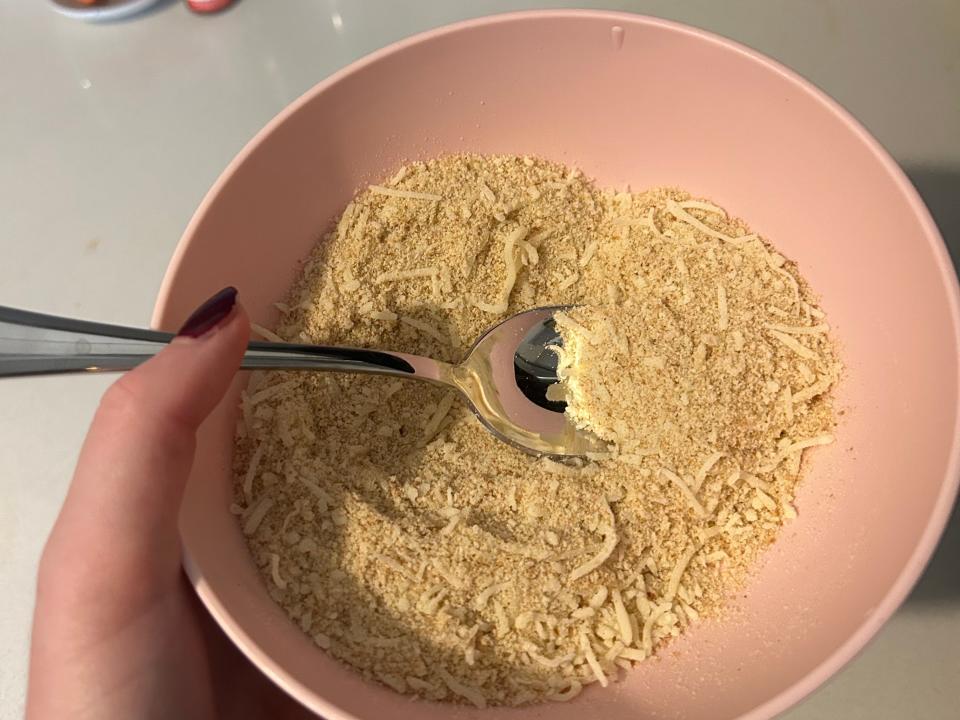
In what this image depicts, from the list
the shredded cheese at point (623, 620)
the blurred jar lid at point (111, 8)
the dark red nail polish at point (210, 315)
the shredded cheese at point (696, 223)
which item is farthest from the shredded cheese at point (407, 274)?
the blurred jar lid at point (111, 8)

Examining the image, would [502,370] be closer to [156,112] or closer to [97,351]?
[97,351]

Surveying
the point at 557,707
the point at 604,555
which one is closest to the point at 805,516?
the point at 604,555

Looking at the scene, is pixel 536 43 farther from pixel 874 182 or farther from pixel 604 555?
pixel 604 555

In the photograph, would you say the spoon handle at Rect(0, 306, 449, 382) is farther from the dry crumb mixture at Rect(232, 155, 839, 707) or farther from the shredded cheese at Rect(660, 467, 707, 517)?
the shredded cheese at Rect(660, 467, 707, 517)

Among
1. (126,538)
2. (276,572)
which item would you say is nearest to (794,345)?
(276,572)

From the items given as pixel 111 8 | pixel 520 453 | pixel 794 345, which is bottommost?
pixel 520 453

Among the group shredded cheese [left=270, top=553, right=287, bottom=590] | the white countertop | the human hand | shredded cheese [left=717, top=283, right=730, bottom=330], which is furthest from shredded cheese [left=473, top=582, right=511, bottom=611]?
the white countertop
